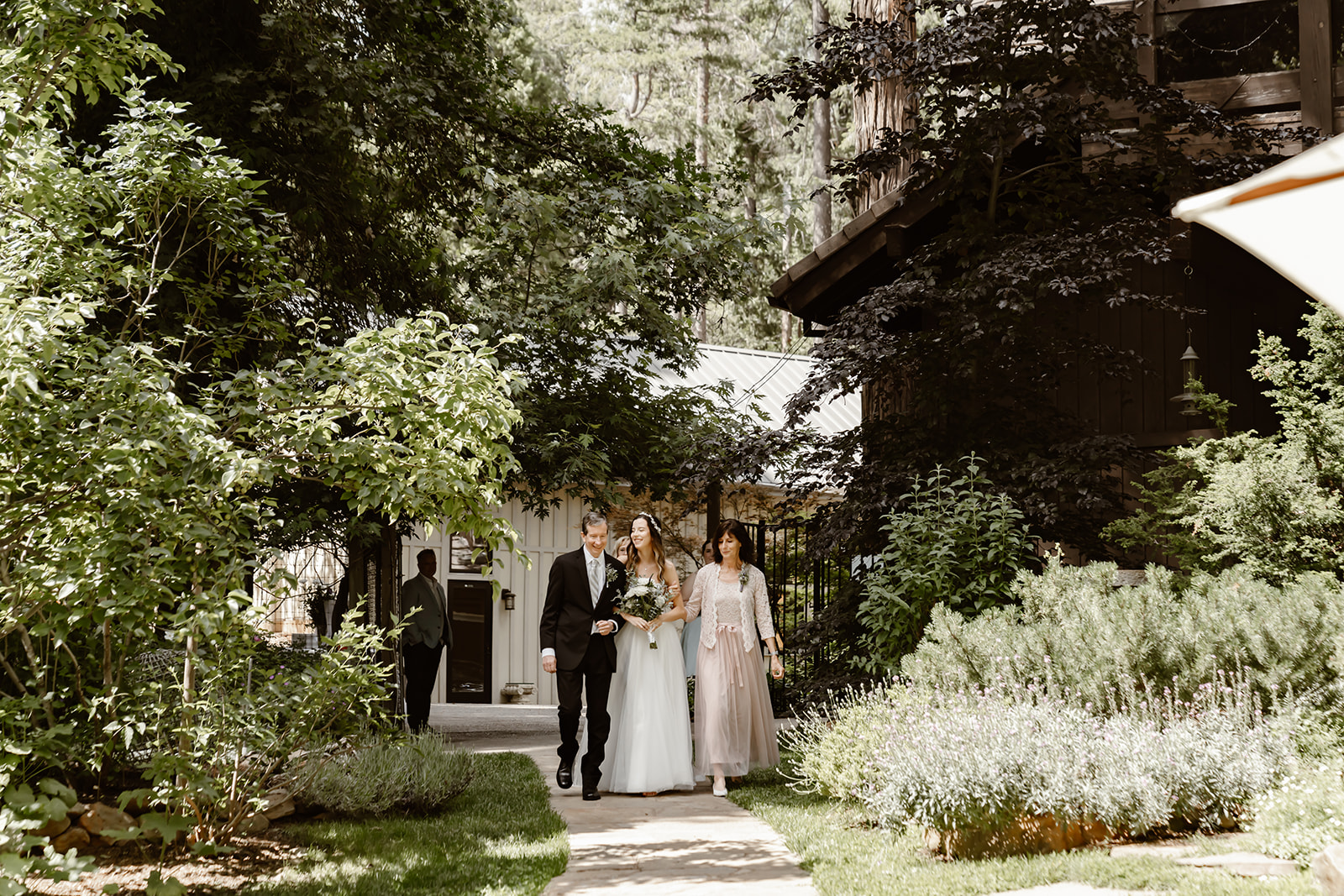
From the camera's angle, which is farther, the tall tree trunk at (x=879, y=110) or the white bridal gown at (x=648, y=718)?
the tall tree trunk at (x=879, y=110)

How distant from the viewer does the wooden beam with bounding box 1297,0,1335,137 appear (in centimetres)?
995

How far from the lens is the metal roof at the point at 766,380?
71.4 ft

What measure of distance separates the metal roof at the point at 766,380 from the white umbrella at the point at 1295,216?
18.2 metres

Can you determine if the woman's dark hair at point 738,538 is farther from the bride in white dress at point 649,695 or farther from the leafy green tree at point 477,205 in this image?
the leafy green tree at point 477,205

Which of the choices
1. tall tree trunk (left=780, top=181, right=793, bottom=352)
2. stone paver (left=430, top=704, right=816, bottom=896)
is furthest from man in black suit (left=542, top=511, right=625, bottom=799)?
tall tree trunk (left=780, top=181, right=793, bottom=352)

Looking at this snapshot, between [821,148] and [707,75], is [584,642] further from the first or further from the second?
[707,75]

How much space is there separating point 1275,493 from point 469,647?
14055 millimetres

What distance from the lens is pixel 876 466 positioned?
32.4 ft

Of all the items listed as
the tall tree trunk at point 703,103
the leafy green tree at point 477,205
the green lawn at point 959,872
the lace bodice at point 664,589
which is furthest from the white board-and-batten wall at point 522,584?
the green lawn at point 959,872

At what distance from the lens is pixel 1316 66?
32.9 feet

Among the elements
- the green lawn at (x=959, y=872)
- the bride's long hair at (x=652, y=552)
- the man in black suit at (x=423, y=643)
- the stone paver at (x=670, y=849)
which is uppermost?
the bride's long hair at (x=652, y=552)

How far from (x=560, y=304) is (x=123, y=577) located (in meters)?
7.25

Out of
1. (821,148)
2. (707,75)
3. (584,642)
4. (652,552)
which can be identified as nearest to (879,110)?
(652,552)

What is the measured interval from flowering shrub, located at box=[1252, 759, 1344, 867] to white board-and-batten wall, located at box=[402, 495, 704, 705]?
A: 1451 centimetres
